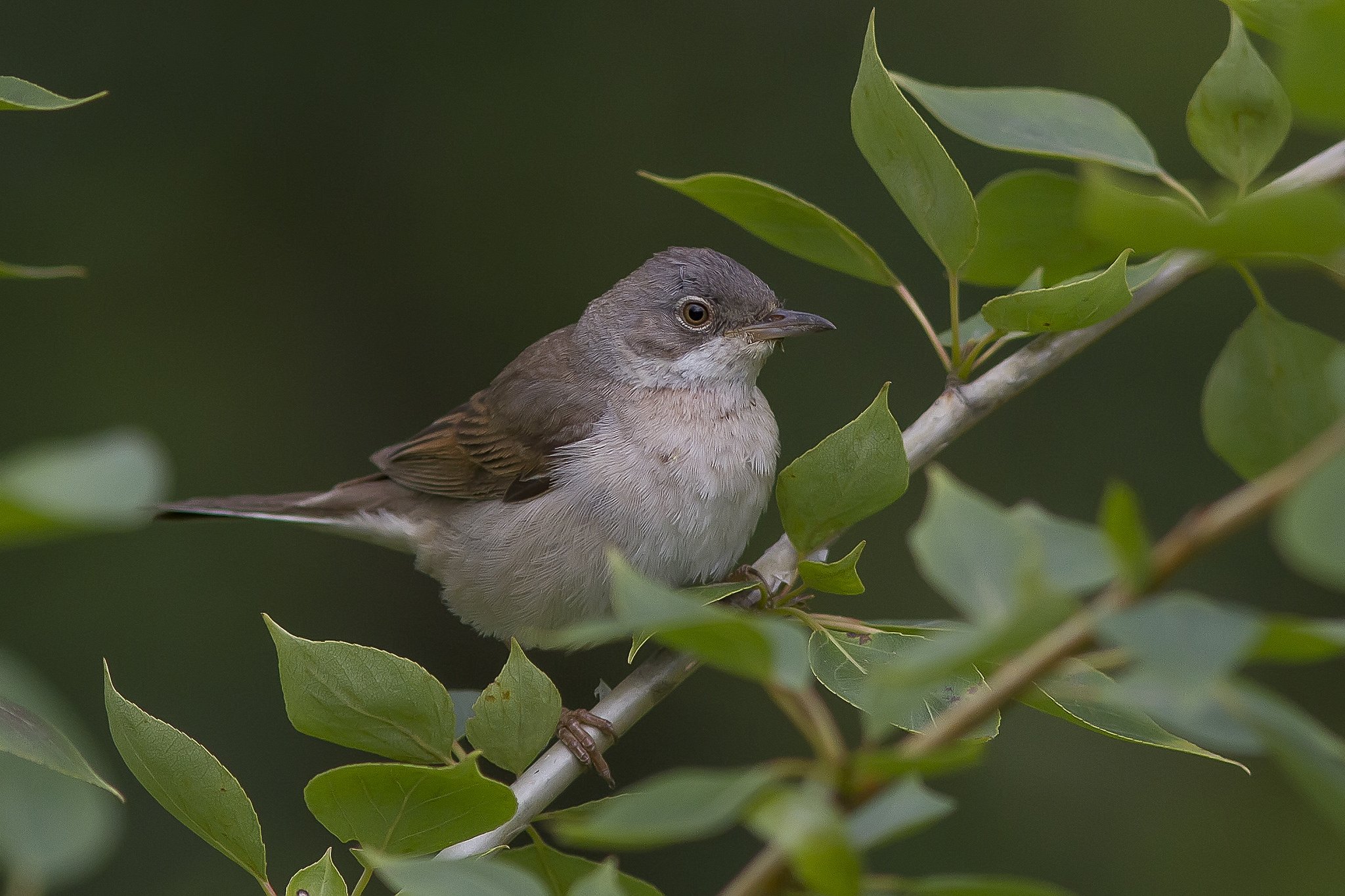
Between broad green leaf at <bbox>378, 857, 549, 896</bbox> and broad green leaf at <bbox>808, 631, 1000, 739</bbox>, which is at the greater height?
broad green leaf at <bbox>378, 857, 549, 896</bbox>

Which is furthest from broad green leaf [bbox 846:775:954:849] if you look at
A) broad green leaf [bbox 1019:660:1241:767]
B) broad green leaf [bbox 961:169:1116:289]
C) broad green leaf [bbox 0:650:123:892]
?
broad green leaf [bbox 961:169:1116:289]

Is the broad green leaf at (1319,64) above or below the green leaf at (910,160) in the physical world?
above

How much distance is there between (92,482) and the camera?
71 cm

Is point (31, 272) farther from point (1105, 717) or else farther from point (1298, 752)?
point (1105, 717)

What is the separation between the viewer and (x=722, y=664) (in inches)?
35.4

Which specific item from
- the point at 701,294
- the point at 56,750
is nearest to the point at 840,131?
the point at 701,294

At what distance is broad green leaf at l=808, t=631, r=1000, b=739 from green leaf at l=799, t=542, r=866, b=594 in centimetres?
8

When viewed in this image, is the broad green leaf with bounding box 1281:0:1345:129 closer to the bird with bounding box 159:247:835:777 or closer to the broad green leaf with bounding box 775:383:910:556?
the broad green leaf with bounding box 775:383:910:556

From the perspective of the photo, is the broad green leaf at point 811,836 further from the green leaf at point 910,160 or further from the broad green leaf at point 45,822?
the green leaf at point 910,160

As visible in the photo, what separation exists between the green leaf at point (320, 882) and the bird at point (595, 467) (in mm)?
1911

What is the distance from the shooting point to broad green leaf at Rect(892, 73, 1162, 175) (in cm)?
192

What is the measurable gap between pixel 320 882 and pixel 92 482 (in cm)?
108

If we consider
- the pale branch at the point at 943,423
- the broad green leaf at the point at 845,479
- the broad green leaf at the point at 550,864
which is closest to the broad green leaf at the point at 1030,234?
the pale branch at the point at 943,423

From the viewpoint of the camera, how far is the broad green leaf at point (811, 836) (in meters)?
0.83
